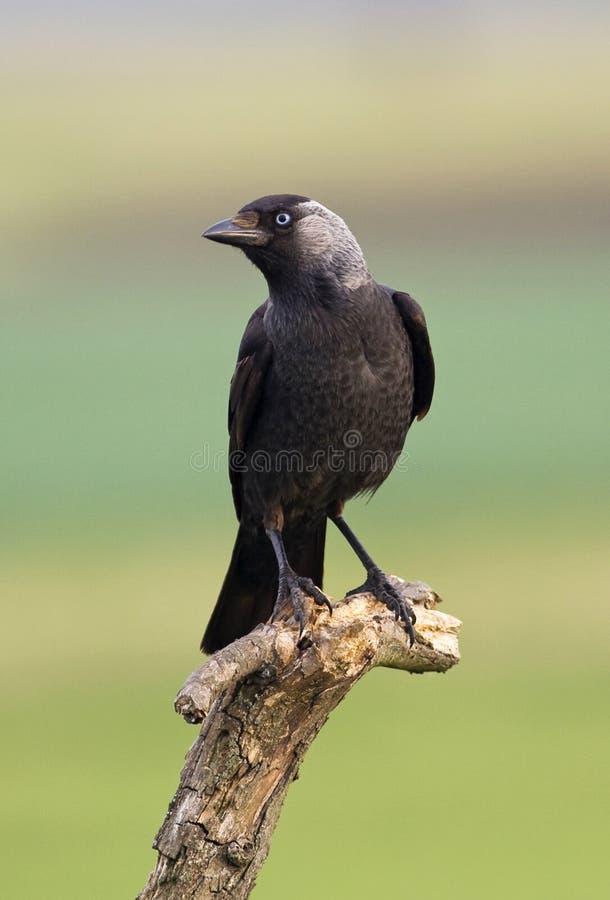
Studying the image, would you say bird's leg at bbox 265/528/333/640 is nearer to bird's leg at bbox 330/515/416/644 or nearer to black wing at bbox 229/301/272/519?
bird's leg at bbox 330/515/416/644

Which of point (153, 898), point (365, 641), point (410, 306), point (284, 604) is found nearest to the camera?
point (153, 898)

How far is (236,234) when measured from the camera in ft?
16.0

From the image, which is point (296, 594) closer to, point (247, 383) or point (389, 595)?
point (389, 595)

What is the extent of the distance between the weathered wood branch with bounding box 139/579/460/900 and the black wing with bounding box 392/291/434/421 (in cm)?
162

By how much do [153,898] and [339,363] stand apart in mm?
2218

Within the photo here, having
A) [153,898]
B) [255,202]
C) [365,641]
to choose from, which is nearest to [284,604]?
[365,641]

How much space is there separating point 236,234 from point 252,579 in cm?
159

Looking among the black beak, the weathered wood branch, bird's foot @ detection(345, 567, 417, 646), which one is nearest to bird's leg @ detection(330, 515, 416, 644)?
bird's foot @ detection(345, 567, 417, 646)

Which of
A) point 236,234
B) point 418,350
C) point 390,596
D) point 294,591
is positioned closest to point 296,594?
point 294,591

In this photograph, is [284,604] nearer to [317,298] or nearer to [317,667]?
[317,667]

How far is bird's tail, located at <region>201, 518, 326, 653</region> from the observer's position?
5.31m

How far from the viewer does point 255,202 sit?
5023mm

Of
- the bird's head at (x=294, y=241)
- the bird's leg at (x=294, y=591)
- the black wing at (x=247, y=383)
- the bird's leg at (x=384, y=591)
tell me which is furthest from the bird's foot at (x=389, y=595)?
the bird's head at (x=294, y=241)

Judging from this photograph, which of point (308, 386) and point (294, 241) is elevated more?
point (294, 241)
